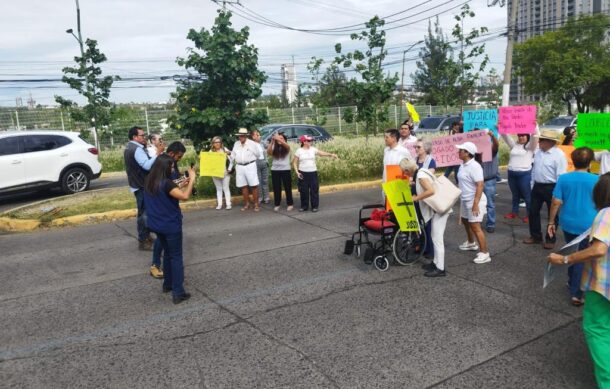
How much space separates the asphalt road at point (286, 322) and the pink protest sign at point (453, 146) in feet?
4.90

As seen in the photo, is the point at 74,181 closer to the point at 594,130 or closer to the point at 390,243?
the point at 390,243

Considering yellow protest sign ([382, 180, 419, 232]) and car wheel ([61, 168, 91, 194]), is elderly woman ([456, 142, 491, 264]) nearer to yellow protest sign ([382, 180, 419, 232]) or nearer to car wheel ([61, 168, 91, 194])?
yellow protest sign ([382, 180, 419, 232])

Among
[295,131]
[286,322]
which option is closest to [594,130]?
[286,322]

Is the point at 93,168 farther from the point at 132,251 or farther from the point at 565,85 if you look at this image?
the point at 565,85

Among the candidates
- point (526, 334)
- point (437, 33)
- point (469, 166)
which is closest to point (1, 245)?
point (469, 166)

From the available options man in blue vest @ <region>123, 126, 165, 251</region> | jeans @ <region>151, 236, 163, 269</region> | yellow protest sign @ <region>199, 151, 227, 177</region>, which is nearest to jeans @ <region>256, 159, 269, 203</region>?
yellow protest sign @ <region>199, 151, 227, 177</region>

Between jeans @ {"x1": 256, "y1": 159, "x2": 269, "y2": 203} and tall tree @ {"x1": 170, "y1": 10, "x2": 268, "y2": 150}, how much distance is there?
1.06m

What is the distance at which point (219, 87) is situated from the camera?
11.6 meters

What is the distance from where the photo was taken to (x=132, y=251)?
7.69 metres

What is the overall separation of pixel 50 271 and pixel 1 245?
2.27 metres

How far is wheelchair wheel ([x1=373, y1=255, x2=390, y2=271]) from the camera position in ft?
21.1

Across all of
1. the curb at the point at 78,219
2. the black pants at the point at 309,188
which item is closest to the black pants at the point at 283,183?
the black pants at the point at 309,188

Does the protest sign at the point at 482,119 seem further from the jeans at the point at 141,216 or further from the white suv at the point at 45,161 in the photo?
the white suv at the point at 45,161

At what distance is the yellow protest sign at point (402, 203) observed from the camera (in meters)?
6.25
